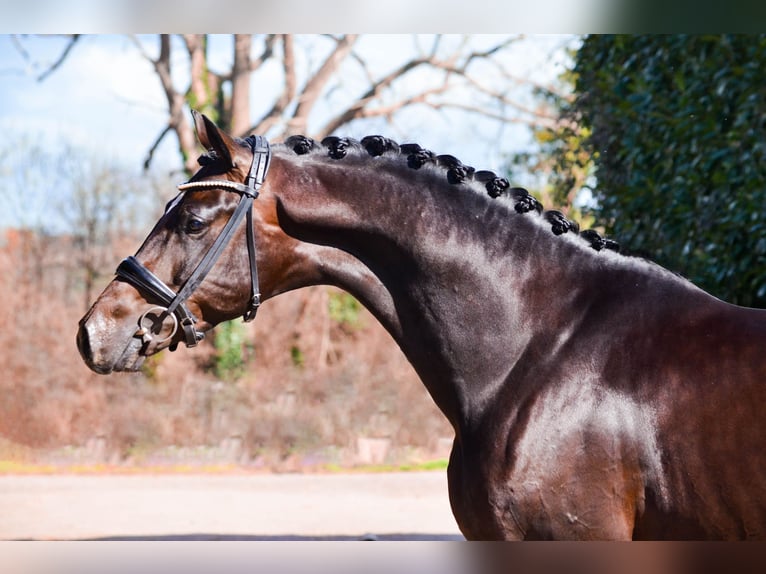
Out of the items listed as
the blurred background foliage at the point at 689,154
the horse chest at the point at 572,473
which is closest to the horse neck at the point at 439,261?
the horse chest at the point at 572,473

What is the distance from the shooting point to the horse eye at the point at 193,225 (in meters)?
2.83

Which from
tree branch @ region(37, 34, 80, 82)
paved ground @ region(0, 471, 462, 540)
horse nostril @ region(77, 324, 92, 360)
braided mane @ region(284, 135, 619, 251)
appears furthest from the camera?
tree branch @ region(37, 34, 80, 82)

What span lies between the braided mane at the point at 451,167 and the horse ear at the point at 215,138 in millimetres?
245

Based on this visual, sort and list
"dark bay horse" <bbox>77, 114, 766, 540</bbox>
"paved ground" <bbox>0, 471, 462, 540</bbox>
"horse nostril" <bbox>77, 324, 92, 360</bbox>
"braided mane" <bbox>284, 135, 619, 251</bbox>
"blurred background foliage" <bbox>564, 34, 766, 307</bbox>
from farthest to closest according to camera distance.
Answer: "paved ground" <bbox>0, 471, 462, 540</bbox> < "blurred background foliage" <bbox>564, 34, 766, 307</bbox> < "braided mane" <bbox>284, 135, 619, 251</bbox> < "horse nostril" <bbox>77, 324, 92, 360</bbox> < "dark bay horse" <bbox>77, 114, 766, 540</bbox>

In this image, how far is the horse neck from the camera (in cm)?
281

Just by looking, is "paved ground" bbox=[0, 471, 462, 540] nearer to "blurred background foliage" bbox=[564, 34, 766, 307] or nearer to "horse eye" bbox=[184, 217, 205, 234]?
"blurred background foliage" bbox=[564, 34, 766, 307]

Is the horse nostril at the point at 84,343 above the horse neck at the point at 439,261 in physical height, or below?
below

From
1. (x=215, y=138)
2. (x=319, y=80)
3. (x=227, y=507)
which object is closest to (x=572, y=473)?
(x=215, y=138)

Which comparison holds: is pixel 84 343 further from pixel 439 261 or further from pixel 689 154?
pixel 689 154

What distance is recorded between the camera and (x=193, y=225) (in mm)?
2832

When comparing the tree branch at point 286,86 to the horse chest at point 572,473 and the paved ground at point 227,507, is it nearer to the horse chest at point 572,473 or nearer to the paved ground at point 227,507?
the paved ground at point 227,507

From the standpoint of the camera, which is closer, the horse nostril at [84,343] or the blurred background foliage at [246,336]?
the horse nostril at [84,343]

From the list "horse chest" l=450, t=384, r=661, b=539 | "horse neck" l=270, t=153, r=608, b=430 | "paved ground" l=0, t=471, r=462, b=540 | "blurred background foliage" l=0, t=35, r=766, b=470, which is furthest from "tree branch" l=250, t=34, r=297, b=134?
"horse chest" l=450, t=384, r=661, b=539

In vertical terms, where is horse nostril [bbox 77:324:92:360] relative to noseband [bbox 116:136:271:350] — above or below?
below
